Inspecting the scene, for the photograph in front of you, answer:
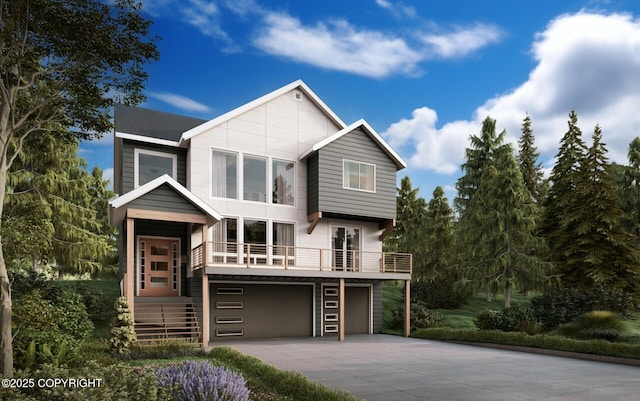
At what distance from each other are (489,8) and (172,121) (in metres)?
13.9

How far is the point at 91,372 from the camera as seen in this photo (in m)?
5.57

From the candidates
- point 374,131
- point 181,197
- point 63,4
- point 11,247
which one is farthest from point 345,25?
point 11,247

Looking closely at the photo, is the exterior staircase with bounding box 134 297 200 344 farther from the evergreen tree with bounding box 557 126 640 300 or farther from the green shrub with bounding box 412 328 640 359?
the evergreen tree with bounding box 557 126 640 300

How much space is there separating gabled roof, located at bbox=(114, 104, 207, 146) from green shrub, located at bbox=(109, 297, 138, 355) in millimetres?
7042

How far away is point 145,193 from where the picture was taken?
1582cm

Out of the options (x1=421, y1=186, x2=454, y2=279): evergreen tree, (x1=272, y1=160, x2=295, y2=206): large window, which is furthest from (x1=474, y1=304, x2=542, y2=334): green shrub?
(x1=421, y1=186, x2=454, y2=279): evergreen tree

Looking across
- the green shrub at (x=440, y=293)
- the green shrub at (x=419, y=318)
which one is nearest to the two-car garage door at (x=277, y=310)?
the green shrub at (x=419, y=318)

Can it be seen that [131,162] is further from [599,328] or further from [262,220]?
[599,328]

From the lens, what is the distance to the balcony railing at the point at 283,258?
Result: 18.5 meters

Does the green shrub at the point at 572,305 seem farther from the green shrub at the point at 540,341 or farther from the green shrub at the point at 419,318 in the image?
the green shrub at the point at 419,318

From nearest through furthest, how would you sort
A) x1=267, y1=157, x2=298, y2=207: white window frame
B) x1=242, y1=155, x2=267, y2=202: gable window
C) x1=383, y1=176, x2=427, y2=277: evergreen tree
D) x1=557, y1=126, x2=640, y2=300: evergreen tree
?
x1=242, y1=155, x2=267, y2=202: gable window → x1=267, y1=157, x2=298, y2=207: white window frame → x1=557, y1=126, x2=640, y2=300: evergreen tree → x1=383, y1=176, x2=427, y2=277: evergreen tree

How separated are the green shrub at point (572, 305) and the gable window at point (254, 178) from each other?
39.5ft

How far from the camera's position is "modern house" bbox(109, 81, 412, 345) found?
60.7 ft

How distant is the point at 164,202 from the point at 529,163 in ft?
94.8
